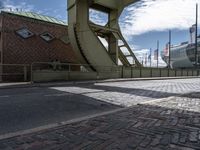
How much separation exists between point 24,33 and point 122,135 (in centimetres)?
1900

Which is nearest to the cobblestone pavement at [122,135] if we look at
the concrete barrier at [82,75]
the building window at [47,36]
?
the concrete barrier at [82,75]

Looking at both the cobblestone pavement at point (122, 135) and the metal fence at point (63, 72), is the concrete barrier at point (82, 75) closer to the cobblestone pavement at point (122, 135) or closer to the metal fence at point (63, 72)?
the metal fence at point (63, 72)

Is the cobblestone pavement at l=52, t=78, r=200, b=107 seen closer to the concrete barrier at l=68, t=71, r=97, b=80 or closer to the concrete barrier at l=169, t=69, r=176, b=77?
the concrete barrier at l=68, t=71, r=97, b=80

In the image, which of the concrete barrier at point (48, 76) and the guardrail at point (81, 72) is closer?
the concrete barrier at point (48, 76)

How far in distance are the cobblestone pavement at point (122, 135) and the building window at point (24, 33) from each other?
56.2ft

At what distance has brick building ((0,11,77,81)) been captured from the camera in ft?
67.5

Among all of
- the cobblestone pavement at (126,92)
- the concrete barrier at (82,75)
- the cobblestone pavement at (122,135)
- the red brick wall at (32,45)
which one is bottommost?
the cobblestone pavement at (122,135)

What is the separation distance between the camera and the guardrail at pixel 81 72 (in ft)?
60.3

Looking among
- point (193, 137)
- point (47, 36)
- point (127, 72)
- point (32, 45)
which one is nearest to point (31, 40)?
point (32, 45)

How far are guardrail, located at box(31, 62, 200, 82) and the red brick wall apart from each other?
992mm

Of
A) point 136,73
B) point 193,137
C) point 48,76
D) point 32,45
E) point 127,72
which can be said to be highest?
point 32,45

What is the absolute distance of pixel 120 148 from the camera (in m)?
3.88

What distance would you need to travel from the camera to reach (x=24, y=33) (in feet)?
71.1

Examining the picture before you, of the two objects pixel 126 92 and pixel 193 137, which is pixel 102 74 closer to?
pixel 126 92
